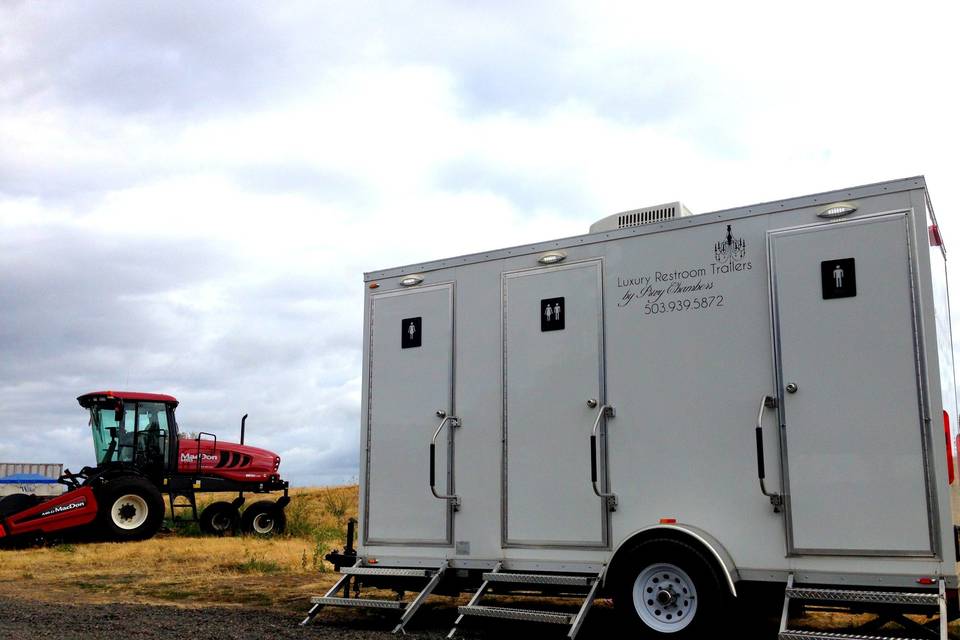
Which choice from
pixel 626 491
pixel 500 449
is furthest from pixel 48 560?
pixel 626 491

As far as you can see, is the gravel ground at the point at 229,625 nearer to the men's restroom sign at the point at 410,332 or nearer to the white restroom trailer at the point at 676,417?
the white restroom trailer at the point at 676,417

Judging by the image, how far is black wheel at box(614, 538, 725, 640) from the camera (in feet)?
22.2

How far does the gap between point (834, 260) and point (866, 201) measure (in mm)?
488

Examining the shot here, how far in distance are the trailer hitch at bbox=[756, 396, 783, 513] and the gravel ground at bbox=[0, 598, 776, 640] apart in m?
1.32

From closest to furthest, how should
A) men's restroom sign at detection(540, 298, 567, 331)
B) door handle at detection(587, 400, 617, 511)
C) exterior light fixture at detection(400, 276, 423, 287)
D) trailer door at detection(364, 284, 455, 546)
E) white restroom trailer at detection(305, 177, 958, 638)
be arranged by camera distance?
white restroom trailer at detection(305, 177, 958, 638), door handle at detection(587, 400, 617, 511), men's restroom sign at detection(540, 298, 567, 331), trailer door at detection(364, 284, 455, 546), exterior light fixture at detection(400, 276, 423, 287)

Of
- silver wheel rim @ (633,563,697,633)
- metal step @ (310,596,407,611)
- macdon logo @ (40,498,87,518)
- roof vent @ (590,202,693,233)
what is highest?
roof vent @ (590,202,693,233)

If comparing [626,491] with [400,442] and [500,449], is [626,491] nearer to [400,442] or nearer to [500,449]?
[500,449]

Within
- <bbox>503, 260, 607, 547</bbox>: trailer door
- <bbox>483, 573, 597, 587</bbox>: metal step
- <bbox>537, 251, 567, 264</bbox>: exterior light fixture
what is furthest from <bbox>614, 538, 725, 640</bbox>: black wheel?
<bbox>537, 251, 567, 264</bbox>: exterior light fixture

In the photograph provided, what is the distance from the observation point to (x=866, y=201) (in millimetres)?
6930

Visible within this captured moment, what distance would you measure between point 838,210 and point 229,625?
6.35 metres

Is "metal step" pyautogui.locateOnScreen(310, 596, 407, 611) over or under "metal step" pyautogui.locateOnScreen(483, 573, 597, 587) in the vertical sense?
under

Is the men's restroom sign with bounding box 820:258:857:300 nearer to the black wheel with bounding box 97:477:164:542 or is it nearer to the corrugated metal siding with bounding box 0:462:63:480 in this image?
the black wheel with bounding box 97:477:164:542

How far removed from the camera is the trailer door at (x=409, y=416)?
8.78m

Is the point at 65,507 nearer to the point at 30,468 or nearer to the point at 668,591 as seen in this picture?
the point at 668,591
